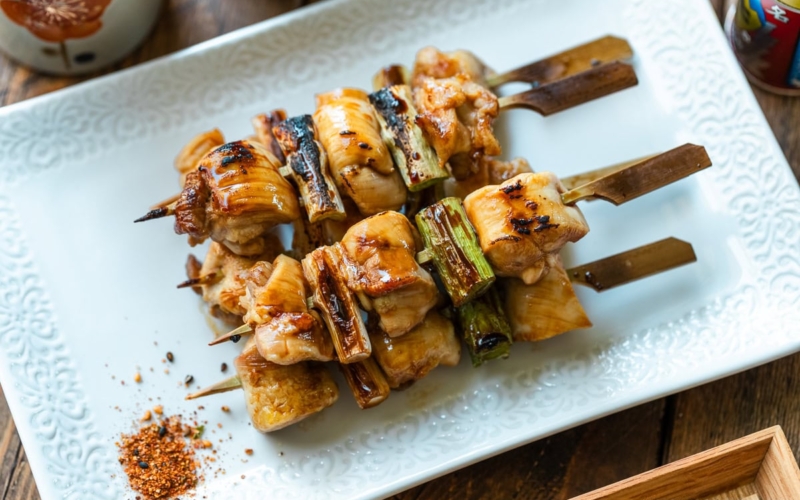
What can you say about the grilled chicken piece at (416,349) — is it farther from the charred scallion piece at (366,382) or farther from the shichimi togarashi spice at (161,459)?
the shichimi togarashi spice at (161,459)

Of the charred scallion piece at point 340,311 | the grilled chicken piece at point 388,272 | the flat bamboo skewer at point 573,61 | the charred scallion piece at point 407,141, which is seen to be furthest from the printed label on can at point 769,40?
the charred scallion piece at point 340,311

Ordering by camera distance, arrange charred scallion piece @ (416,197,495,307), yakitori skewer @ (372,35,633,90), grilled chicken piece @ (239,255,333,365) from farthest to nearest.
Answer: yakitori skewer @ (372,35,633,90)
charred scallion piece @ (416,197,495,307)
grilled chicken piece @ (239,255,333,365)

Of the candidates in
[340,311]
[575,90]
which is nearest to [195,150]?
[340,311]

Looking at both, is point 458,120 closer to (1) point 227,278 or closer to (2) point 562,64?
(2) point 562,64

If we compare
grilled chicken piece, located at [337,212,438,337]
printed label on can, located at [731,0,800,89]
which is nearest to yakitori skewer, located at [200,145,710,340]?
grilled chicken piece, located at [337,212,438,337]

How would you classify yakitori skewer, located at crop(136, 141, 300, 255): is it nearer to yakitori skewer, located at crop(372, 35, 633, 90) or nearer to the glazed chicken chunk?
the glazed chicken chunk

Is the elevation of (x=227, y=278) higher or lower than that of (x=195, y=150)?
lower
